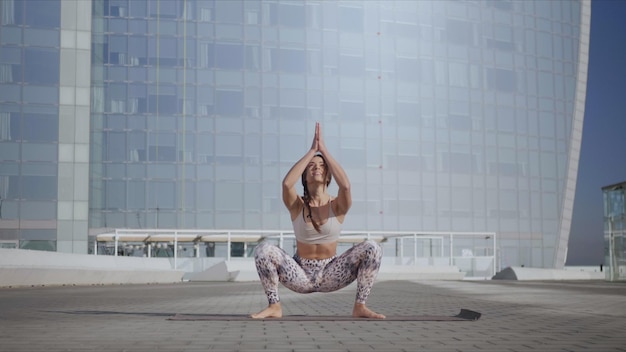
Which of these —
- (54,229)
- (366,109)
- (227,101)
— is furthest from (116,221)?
(366,109)

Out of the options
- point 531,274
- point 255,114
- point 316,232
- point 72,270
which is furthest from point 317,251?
point 255,114

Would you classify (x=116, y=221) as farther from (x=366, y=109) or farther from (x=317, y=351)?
(x=317, y=351)

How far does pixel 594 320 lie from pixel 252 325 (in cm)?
429

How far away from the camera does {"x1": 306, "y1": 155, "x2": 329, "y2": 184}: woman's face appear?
10.2 m

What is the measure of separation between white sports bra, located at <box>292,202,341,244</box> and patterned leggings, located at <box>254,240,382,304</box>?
0.25 metres

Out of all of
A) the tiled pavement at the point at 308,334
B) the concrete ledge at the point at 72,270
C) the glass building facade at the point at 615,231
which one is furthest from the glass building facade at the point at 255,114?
the tiled pavement at the point at 308,334

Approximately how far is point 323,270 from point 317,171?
43.9 inches

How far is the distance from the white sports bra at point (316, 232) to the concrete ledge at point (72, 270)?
1665 centimetres

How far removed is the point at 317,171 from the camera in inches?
403

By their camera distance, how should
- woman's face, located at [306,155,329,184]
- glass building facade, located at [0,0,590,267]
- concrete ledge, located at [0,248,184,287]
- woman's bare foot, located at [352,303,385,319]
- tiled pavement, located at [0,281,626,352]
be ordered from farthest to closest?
glass building facade, located at [0,0,590,267] < concrete ledge, located at [0,248,184,287] < woman's bare foot, located at [352,303,385,319] < woman's face, located at [306,155,329,184] < tiled pavement, located at [0,281,626,352]

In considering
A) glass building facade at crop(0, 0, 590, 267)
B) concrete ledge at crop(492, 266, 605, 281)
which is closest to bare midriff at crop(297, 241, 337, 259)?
concrete ledge at crop(492, 266, 605, 281)

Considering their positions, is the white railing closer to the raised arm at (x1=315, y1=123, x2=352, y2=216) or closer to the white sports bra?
the white sports bra

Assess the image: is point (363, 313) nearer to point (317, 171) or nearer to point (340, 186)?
point (340, 186)

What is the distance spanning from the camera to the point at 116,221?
54.6 m
